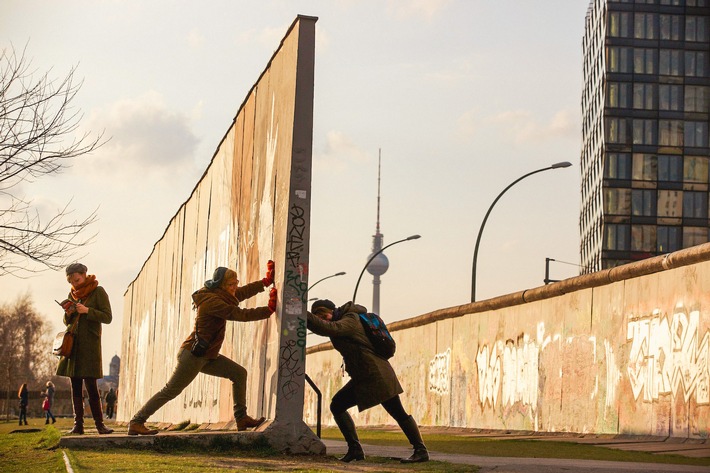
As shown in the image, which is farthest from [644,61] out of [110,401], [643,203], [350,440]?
[350,440]

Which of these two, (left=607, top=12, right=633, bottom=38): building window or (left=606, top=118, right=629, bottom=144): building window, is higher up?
(left=607, top=12, right=633, bottom=38): building window

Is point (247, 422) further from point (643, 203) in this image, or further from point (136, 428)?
point (643, 203)

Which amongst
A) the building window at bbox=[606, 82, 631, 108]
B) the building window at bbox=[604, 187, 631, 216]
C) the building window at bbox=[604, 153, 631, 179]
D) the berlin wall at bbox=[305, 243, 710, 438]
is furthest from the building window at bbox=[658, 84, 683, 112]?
the berlin wall at bbox=[305, 243, 710, 438]

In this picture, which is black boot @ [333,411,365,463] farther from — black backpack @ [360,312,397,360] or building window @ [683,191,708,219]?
building window @ [683,191,708,219]

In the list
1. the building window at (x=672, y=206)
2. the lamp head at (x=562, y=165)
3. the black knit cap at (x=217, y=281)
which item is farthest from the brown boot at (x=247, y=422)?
the building window at (x=672, y=206)

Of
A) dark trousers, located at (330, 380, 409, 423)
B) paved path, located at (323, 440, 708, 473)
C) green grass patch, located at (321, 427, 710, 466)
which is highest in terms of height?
dark trousers, located at (330, 380, 409, 423)

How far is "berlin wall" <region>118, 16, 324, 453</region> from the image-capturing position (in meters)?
9.66

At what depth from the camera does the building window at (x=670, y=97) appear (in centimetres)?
9034

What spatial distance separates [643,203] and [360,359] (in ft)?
276

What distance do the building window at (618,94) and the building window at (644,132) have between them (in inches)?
68.7

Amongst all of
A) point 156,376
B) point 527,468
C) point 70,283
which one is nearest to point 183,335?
point 156,376

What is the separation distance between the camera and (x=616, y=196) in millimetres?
89688

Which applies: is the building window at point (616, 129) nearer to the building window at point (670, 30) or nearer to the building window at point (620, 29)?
the building window at point (620, 29)

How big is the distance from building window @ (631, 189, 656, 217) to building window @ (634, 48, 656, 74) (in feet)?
31.5
